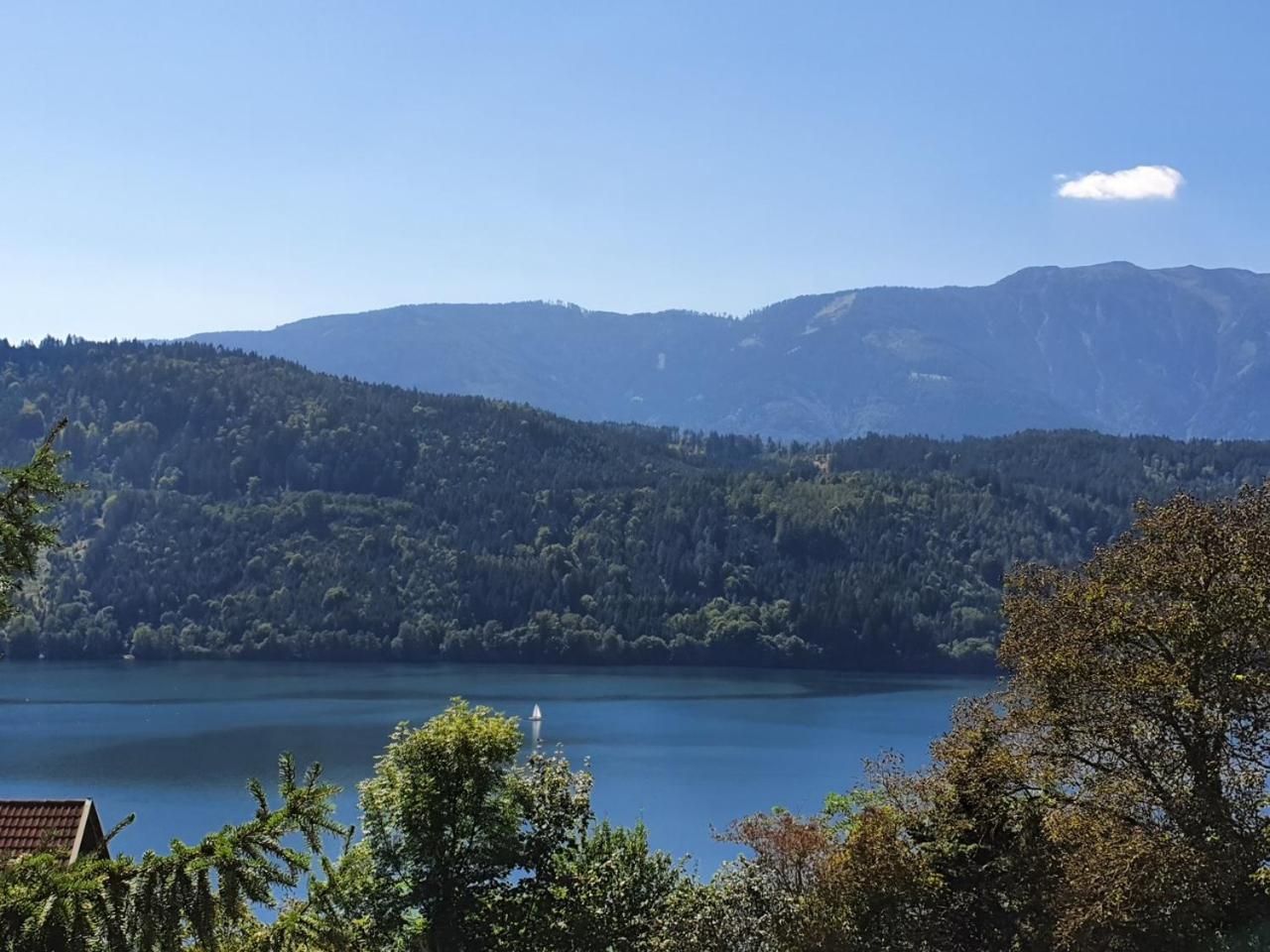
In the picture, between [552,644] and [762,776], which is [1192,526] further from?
[552,644]

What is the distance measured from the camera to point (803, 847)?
23656mm

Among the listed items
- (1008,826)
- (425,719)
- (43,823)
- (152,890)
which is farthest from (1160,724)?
(425,719)

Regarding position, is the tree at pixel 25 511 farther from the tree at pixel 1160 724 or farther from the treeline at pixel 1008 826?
the tree at pixel 1160 724

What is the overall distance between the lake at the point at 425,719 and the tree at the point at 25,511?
50.7 m

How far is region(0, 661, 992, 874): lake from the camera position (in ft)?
253

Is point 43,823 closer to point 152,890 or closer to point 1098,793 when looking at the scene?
point 152,890

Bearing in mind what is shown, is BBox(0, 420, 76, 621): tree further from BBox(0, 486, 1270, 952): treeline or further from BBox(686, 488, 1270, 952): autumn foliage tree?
BBox(686, 488, 1270, 952): autumn foliage tree

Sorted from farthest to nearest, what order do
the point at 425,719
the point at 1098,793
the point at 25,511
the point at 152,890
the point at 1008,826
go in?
the point at 425,719
the point at 1008,826
the point at 1098,793
the point at 25,511
the point at 152,890

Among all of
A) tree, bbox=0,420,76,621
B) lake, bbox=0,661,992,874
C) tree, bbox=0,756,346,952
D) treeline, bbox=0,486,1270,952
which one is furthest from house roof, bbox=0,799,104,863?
lake, bbox=0,661,992,874

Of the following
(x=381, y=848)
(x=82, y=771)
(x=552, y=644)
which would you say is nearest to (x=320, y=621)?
(x=552, y=644)

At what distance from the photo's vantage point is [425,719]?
110562 mm

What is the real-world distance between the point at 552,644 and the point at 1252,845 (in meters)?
171

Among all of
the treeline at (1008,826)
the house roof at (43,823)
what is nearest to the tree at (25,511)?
the treeline at (1008,826)

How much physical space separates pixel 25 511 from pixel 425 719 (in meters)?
103
